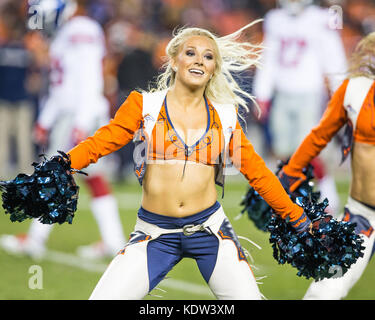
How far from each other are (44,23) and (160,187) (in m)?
3.29

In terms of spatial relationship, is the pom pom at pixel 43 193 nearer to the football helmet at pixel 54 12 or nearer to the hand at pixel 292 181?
the hand at pixel 292 181

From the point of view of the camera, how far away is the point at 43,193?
3236mm

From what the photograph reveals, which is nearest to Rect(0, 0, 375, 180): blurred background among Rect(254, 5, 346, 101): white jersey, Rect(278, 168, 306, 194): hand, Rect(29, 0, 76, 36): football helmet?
Rect(254, 5, 346, 101): white jersey

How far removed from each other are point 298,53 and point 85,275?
3.67m

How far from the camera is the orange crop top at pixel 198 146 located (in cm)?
345

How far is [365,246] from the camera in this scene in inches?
150

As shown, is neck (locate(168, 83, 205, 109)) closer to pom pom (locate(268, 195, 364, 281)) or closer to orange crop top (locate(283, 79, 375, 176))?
pom pom (locate(268, 195, 364, 281))

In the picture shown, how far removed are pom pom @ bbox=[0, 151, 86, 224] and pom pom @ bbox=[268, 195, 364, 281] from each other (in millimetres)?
1045

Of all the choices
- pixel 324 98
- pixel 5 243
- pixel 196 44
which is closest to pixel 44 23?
pixel 5 243

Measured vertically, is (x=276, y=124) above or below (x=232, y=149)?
below

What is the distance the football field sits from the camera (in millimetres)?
5195

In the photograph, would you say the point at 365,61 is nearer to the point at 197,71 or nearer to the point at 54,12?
the point at 197,71

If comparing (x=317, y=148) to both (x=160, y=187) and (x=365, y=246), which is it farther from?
(x=160, y=187)

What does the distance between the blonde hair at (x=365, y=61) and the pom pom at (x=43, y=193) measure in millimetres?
1790
